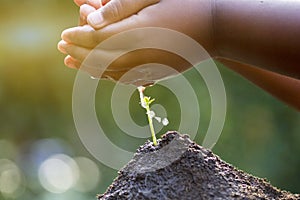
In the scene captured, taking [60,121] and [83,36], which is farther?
[60,121]

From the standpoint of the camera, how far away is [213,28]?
1.84 feet

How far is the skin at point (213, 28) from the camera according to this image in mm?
542

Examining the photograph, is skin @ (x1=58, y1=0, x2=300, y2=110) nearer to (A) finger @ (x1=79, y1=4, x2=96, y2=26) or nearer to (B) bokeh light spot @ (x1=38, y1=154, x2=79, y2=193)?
(A) finger @ (x1=79, y1=4, x2=96, y2=26)

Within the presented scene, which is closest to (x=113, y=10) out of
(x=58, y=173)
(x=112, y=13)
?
(x=112, y=13)

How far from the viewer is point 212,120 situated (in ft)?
5.04

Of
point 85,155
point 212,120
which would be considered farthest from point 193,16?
point 85,155

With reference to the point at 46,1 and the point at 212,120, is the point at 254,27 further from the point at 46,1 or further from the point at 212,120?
the point at 46,1

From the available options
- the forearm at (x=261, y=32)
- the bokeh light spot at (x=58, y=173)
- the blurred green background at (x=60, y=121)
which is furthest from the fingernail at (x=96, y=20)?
the bokeh light spot at (x=58, y=173)

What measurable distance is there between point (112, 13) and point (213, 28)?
94 millimetres

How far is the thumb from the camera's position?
0.54 m

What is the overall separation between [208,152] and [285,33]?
0.42 ft

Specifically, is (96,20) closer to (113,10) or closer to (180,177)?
(113,10)

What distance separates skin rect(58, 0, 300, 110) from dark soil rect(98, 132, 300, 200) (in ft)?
0.26

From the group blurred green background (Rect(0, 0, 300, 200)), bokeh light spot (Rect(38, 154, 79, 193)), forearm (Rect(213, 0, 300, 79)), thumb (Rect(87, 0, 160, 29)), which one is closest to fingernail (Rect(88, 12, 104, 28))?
thumb (Rect(87, 0, 160, 29))
